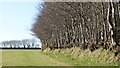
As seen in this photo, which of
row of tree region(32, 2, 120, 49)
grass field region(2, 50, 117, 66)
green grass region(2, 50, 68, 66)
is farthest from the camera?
row of tree region(32, 2, 120, 49)

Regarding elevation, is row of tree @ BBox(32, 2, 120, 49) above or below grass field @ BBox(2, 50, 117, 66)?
above

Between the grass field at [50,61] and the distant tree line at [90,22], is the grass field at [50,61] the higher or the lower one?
the lower one

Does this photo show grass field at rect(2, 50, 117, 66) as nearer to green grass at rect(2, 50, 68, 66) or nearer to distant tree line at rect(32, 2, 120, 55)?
green grass at rect(2, 50, 68, 66)

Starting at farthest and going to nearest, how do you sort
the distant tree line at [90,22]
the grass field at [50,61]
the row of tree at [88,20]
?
the row of tree at [88,20]
the distant tree line at [90,22]
the grass field at [50,61]

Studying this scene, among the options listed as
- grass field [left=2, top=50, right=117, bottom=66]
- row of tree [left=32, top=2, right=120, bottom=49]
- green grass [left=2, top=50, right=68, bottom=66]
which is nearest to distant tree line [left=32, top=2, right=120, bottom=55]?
row of tree [left=32, top=2, right=120, bottom=49]

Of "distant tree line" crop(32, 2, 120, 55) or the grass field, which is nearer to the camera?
the grass field

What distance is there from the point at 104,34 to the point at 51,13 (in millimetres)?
18719

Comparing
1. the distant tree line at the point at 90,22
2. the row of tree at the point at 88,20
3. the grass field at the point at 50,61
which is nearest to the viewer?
the grass field at the point at 50,61

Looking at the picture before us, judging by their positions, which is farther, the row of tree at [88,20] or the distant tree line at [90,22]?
the row of tree at [88,20]

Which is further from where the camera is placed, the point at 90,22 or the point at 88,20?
the point at 90,22

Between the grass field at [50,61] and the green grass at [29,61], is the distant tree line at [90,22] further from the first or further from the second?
the green grass at [29,61]

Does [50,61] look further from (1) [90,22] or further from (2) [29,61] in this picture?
(1) [90,22]

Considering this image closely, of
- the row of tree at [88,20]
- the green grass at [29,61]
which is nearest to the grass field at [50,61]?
the green grass at [29,61]

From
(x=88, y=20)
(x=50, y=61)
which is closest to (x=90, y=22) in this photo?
(x=88, y=20)
